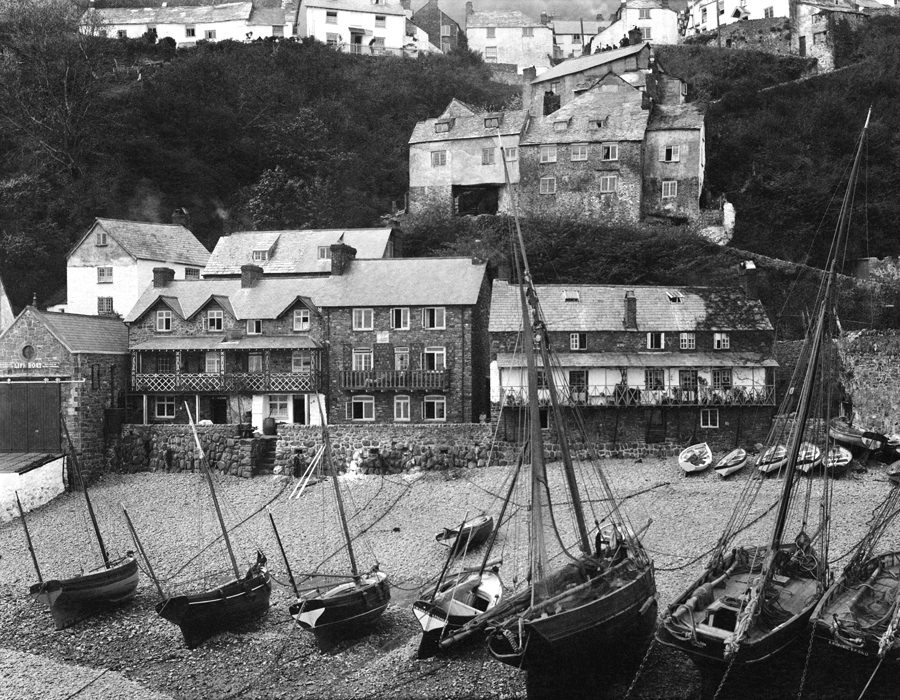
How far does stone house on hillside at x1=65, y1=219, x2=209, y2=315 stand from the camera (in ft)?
188

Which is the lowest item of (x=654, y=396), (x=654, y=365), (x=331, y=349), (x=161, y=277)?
(x=654, y=396)

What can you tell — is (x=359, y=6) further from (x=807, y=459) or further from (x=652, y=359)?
(x=807, y=459)

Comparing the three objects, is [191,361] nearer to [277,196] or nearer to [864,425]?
[277,196]

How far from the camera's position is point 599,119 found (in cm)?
6675

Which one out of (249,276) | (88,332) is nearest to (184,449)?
(88,332)

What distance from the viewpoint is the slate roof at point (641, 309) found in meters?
46.6

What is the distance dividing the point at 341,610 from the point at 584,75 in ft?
186

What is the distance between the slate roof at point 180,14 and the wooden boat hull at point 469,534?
76.2 m

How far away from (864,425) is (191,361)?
3050 cm

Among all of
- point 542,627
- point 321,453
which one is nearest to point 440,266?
point 321,453

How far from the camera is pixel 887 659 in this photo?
23750mm

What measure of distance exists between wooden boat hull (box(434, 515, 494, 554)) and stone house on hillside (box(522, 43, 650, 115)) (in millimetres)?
45399

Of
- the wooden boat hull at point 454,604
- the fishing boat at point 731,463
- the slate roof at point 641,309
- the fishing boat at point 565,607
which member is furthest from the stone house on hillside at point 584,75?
the wooden boat hull at point 454,604

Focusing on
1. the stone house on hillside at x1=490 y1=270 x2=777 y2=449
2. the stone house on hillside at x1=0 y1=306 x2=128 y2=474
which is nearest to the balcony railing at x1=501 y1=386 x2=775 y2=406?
the stone house on hillside at x1=490 y1=270 x2=777 y2=449
